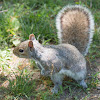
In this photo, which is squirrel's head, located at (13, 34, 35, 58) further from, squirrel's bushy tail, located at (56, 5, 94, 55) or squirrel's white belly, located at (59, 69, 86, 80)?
squirrel's bushy tail, located at (56, 5, 94, 55)

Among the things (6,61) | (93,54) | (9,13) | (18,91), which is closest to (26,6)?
(9,13)

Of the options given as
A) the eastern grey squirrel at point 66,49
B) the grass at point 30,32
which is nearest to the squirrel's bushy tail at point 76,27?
the eastern grey squirrel at point 66,49

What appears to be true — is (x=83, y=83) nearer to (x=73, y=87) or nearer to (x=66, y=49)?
(x=73, y=87)

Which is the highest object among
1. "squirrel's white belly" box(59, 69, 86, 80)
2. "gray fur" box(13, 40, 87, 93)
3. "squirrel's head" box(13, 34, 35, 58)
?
"squirrel's head" box(13, 34, 35, 58)

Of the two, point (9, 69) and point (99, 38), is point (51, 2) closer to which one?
point (99, 38)

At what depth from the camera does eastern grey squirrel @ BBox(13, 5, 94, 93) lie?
2424mm

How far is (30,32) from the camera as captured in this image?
11.1 ft

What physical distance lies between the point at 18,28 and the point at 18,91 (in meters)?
1.42

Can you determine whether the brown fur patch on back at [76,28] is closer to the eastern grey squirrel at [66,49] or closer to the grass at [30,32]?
the eastern grey squirrel at [66,49]

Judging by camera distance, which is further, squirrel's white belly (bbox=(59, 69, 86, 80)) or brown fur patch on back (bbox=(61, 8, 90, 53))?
brown fur patch on back (bbox=(61, 8, 90, 53))

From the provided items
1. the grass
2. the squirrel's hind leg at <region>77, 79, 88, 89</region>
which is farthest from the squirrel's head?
the squirrel's hind leg at <region>77, 79, 88, 89</region>

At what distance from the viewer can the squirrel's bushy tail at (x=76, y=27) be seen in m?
2.86

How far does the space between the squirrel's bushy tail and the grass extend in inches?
15.8

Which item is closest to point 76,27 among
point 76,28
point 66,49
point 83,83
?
point 76,28
